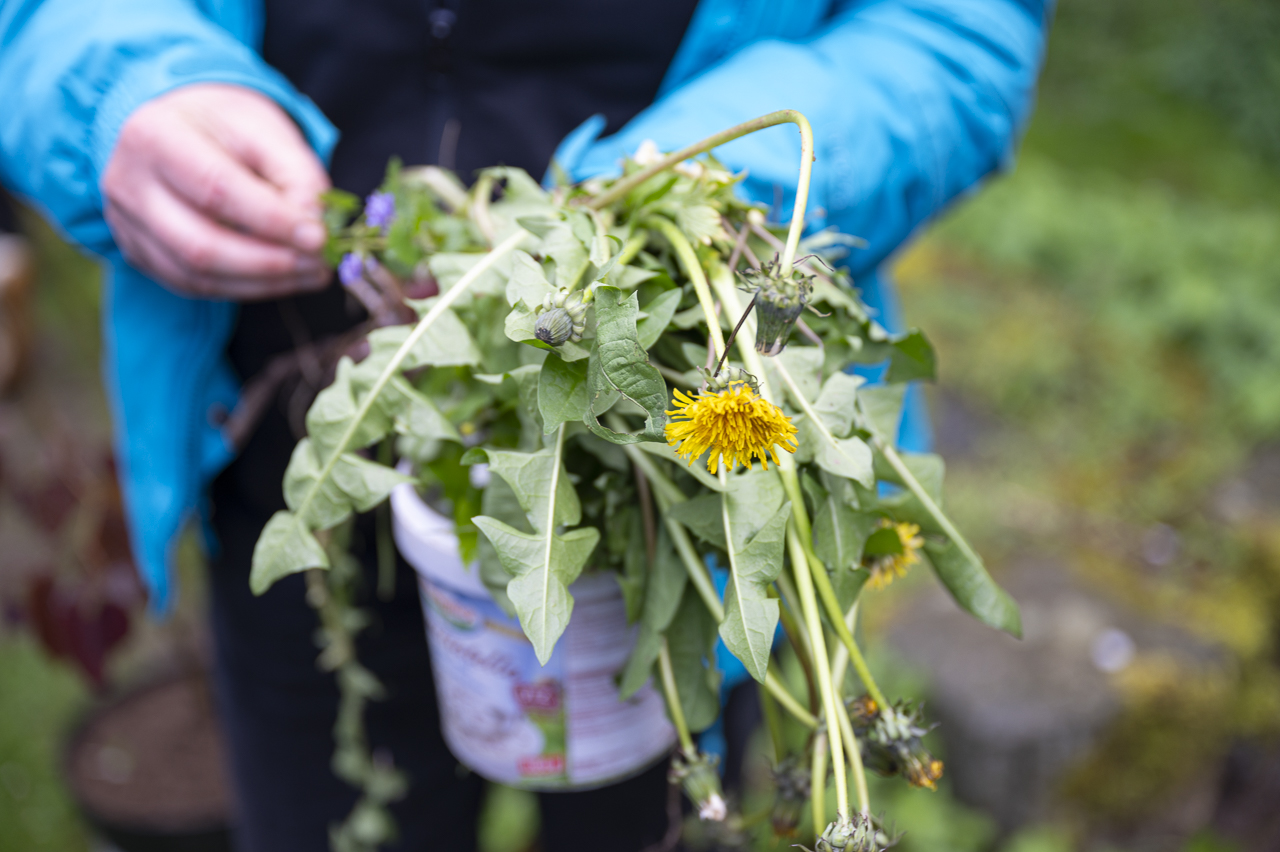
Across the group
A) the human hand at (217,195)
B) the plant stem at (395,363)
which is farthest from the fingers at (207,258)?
the plant stem at (395,363)

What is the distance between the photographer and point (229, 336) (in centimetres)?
115

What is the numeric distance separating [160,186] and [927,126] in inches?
29.3

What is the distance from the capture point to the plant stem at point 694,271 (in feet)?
1.92

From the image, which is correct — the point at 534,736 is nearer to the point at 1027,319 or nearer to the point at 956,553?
the point at 956,553

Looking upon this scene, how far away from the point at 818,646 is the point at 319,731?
875 millimetres

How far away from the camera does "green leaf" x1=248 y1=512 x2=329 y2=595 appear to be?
2.19 feet

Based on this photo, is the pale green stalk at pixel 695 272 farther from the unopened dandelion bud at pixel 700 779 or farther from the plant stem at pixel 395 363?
the unopened dandelion bud at pixel 700 779

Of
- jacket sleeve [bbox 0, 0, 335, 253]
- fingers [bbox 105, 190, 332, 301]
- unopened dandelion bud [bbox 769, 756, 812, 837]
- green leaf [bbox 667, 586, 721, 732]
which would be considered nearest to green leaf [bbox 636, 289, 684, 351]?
green leaf [bbox 667, 586, 721, 732]

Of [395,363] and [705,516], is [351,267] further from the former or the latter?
[705,516]

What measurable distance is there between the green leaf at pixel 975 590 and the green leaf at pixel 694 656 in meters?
0.17

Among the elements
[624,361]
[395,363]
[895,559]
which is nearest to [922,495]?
[895,559]

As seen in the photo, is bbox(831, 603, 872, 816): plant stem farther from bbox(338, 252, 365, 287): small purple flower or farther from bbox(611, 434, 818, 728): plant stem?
bbox(338, 252, 365, 287): small purple flower

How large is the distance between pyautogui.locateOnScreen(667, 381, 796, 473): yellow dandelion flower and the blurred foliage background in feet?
5.40

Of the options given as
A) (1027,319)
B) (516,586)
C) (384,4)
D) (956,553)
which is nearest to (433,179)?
(384,4)
